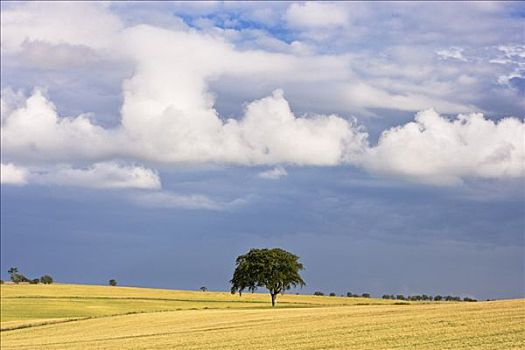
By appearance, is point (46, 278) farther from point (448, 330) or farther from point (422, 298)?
point (448, 330)

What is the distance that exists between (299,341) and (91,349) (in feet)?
45.6

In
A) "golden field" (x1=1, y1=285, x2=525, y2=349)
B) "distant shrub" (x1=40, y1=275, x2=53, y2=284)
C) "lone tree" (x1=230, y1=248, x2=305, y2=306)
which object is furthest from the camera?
"distant shrub" (x1=40, y1=275, x2=53, y2=284)

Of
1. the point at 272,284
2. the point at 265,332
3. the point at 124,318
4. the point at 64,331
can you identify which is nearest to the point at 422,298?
the point at 272,284

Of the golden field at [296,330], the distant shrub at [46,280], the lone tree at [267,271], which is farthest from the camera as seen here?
the distant shrub at [46,280]

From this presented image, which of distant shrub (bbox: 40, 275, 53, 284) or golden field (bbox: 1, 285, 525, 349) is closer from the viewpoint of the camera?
golden field (bbox: 1, 285, 525, 349)

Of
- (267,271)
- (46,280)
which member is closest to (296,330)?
(267,271)

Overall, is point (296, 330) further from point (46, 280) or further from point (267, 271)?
point (46, 280)

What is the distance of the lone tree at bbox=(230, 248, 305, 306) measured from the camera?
104 meters

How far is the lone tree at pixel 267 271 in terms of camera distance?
342ft

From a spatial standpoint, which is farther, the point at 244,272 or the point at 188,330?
the point at 244,272

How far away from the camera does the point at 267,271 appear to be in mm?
104500

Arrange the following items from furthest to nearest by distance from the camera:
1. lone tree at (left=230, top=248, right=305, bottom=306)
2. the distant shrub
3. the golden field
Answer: the distant shrub, lone tree at (left=230, top=248, right=305, bottom=306), the golden field

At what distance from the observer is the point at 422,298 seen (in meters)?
147

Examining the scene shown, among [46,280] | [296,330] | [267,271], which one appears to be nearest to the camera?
[296,330]
